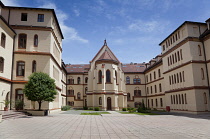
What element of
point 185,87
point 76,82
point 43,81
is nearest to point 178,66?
point 185,87

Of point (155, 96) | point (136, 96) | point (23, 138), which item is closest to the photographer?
point (23, 138)

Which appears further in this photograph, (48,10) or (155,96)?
(155,96)

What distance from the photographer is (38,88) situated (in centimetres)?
2366

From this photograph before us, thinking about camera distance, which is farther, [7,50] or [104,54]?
[104,54]

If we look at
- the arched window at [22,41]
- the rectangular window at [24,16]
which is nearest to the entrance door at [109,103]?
the arched window at [22,41]

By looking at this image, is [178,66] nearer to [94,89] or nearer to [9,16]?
[94,89]

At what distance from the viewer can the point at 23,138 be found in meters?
9.88

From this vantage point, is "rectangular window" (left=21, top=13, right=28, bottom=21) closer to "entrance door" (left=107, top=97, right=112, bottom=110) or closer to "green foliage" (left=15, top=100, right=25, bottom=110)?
"green foliage" (left=15, top=100, right=25, bottom=110)

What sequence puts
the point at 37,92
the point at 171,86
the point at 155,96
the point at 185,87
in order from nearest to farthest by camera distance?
the point at 37,92 < the point at 185,87 < the point at 171,86 < the point at 155,96

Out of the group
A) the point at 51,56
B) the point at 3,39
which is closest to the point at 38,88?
the point at 51,56

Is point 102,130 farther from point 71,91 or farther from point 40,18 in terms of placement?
point 71,91

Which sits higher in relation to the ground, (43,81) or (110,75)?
(110,75)

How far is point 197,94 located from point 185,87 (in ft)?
9.00

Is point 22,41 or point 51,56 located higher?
point 22,41
